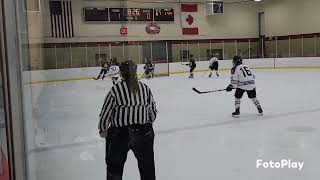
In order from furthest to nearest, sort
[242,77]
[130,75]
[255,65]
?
[255,65] → [242,77] → [130,75]

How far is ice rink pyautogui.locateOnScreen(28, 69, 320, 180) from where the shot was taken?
3117mm

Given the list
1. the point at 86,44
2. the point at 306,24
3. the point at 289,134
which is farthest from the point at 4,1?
the point at 306,24

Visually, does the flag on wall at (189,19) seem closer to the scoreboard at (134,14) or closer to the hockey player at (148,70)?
the scoreboard at (134,14)

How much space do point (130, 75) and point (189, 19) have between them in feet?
65.6

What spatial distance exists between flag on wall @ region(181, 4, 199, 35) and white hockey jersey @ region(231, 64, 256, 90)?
1592 cm

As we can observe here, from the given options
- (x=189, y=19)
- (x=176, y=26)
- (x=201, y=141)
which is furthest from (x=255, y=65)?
(x=201, y=141)

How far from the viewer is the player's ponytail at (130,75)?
2193 mm

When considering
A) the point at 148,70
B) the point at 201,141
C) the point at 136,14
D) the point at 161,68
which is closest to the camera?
the point at 201,141

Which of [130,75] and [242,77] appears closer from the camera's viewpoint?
[130,75]

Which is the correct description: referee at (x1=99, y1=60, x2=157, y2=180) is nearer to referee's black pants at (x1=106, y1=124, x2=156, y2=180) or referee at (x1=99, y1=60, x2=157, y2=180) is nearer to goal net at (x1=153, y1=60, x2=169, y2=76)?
referee's black pants at (x1=106, y1=124, x2=156, y2=180)

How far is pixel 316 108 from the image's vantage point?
260 inches

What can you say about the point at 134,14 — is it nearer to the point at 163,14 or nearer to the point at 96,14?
the point at 163,14

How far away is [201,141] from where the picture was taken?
4.36 metres
